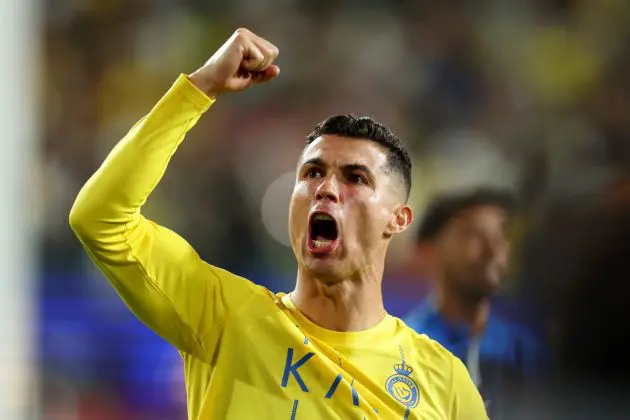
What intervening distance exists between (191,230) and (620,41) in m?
1.82

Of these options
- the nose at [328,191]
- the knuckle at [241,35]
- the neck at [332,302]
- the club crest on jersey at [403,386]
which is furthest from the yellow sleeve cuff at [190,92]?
the club crest on jersey at [403,386]

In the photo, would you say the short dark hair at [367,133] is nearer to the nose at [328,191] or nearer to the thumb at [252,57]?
the nose at [328,191]

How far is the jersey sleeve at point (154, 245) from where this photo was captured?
1.43 meters

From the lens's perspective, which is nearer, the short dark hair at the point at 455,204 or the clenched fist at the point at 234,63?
the clenched fist at the point at 234,63

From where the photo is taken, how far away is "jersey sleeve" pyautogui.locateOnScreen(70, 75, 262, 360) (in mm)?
1434

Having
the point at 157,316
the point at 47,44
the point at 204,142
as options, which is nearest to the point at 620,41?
the point at 204,142

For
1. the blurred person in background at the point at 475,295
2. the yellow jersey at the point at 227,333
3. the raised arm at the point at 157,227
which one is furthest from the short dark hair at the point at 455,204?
the raised arm at the point at 157,227

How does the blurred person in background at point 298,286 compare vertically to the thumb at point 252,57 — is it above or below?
below

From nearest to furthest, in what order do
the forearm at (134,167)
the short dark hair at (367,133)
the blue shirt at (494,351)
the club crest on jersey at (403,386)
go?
the forearm at (134,167) < the club crest on jersey at (403,386) < the short dark hair at (367,133) < the blue shirt at (494,351)

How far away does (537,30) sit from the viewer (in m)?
3.36

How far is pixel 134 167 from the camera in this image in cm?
143

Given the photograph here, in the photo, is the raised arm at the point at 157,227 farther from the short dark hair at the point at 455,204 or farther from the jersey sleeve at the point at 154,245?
the short dark hair at the point at 455,204

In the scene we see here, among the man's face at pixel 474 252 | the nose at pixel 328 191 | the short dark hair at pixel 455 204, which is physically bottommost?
the nose at pixel 328 191

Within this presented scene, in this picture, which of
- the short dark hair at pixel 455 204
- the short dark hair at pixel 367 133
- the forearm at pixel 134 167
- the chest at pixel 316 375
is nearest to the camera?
the forearm at pixel 134 167
